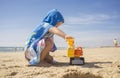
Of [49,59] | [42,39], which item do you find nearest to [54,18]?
[42,39]

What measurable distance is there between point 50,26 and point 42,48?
0.49 m

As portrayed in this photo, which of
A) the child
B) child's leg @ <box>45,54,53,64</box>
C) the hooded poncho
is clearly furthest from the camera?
child's leg @ <box>45,54,53,64</box>

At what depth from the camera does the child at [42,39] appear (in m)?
4.86

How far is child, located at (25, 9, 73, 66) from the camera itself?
486 centimetres

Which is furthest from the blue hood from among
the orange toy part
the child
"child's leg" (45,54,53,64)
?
"child's leg" (45,54,53,64)

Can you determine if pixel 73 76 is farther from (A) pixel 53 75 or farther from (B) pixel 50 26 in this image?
(B) pixel 50 26

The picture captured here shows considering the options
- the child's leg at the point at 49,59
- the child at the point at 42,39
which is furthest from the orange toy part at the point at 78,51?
the child's leg at the point at 49,59

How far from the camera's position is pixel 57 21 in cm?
500

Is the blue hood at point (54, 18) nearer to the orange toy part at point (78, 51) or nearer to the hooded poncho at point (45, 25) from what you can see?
the hooded poncho at point (45, 25)

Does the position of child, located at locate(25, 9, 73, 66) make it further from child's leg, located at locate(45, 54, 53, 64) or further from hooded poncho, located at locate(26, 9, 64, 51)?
child's leg, located at locate(45, 54, 53, 64)

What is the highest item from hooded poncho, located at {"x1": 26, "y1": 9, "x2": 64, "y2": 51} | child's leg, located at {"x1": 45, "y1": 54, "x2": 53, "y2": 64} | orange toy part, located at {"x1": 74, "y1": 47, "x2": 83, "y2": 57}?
hooded poncho, located at {"x1": 26, "y1": 9, "x2": 64, "y2": 51}

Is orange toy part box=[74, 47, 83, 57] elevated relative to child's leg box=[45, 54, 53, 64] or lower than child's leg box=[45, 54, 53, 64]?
elevated

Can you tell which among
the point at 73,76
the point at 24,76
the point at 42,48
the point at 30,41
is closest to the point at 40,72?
the point at 24,76

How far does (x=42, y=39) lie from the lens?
16.1ft
